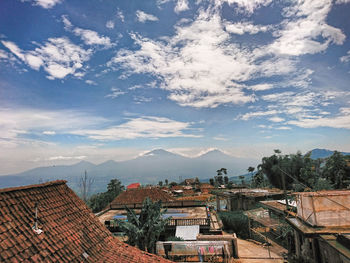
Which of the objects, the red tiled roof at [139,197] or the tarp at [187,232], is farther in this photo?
the red tiled roof at [139,197]

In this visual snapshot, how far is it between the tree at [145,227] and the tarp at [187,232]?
11.5ft

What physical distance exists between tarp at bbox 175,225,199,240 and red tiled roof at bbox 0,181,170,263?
10.5 metres

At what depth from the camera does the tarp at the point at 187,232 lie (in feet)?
57.4

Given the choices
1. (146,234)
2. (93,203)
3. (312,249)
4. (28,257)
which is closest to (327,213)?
(312,249)

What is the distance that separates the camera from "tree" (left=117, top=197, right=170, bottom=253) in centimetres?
1395

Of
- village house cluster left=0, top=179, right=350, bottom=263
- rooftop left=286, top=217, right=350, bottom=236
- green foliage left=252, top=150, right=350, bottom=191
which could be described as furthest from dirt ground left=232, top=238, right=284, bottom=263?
green foliage left=252, top=150, right=350, bottom=191

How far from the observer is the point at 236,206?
1369 inches

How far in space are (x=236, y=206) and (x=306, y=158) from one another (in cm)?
3378

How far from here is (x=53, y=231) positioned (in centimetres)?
691

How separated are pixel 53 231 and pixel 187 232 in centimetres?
1384

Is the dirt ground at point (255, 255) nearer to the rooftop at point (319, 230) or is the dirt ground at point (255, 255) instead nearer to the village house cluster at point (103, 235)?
the village house cluster at point (103, 235)

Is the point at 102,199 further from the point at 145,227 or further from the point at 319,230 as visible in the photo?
the point at 319,230

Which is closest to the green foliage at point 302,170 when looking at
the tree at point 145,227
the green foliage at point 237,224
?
the green foliage at point 237,224

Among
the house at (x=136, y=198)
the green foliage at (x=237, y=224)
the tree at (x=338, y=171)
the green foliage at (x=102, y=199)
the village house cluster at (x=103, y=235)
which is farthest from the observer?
the green foliage at (x=102, y=199)
